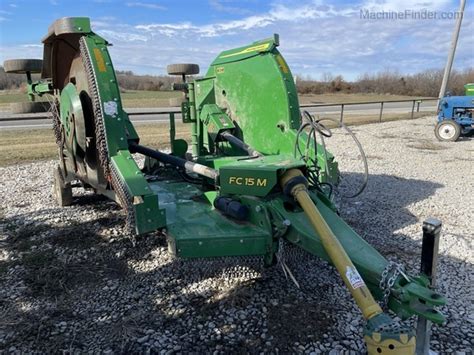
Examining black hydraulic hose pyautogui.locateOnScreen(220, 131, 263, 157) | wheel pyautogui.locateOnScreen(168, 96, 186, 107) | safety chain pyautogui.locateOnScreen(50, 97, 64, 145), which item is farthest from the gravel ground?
wheel pyautogui.locateOnScreen(168, 96, 186, 107)

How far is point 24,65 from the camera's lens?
14.9 ft

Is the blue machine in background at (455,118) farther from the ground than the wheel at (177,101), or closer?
closer

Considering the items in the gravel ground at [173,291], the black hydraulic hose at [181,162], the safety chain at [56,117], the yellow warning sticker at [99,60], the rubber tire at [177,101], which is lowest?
the gravel ground at [173,291]

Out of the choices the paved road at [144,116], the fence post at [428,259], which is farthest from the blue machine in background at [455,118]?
the fence post at [428,259]

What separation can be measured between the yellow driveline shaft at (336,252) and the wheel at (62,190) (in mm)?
3227

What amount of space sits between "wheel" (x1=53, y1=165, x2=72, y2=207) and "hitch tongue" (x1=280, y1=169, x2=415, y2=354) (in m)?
3.26

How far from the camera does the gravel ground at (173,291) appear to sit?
2.62 meters

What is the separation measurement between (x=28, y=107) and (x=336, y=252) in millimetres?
3647

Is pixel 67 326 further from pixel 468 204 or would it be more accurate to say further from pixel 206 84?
pixel 468 204

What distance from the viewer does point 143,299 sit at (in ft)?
10.1

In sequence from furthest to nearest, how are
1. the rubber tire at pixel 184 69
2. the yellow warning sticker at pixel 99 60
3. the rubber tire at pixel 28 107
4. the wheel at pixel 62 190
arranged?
the rubber tire at pixel 184 69 < the wheel at pixel 62 190 < the rubber tire at pixel 28 107 < the yellow warning sticker at pixel 99 60

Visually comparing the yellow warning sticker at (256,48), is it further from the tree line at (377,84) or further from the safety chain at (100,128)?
the tree line at (377,84)

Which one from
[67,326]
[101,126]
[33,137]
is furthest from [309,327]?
[33,137]

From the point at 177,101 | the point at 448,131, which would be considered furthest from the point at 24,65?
the point at 448,131
